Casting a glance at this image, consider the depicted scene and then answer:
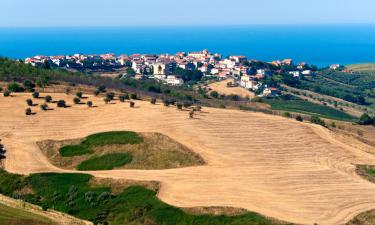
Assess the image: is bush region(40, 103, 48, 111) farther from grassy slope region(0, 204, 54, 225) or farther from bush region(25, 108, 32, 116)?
grassy slope region(0, 204, 54, 225)

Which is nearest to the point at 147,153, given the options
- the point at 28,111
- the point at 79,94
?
the point at 28,111

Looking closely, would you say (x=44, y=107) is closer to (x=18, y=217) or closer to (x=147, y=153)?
(x=147, y=153)

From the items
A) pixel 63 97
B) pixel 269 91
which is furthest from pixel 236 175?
pixel 269 91

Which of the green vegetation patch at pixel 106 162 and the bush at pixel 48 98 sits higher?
the bush at pixel 48 98

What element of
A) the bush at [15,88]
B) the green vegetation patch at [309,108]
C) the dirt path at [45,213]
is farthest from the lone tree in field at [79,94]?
the green vegetation patch at [309,108]

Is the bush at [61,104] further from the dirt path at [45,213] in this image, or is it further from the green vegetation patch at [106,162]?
the dirt path at [45,213]

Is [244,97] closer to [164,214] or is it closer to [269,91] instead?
[269,91]
